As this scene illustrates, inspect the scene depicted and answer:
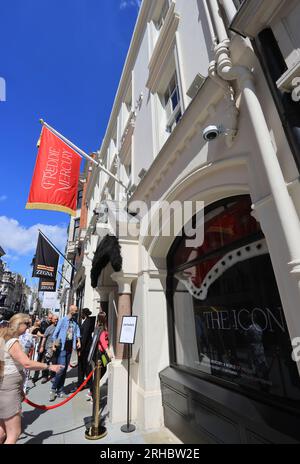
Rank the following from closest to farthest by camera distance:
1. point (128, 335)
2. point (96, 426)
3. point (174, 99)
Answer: point (96, 426)
point (128, 335)
point (174, 99)

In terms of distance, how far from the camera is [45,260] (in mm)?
13820

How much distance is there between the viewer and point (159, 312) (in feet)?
15.2

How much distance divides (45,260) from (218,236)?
1265cm

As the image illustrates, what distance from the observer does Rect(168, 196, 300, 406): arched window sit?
251cm

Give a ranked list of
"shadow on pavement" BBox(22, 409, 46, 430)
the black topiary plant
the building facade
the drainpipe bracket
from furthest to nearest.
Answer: the black topiary plant < "shadow on pavement" BBox(22, 409, 46, 430) < the building facade < the drainpipe bracket

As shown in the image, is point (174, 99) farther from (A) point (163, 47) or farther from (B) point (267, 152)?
(B) point (267, 152)

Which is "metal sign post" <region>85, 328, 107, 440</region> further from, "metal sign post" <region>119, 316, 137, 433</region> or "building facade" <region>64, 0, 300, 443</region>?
"building facade" <region>64, 0, 300, 443</region>

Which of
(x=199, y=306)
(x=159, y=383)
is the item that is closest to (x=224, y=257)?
(x=199, y=306)

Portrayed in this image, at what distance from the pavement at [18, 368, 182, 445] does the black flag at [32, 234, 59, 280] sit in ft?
28.4

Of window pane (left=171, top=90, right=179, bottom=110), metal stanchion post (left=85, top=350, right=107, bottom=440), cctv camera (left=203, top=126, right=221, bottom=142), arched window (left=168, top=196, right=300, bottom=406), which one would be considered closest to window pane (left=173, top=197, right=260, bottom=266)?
arched window (left=168, top=196, right=300, bottom=406)

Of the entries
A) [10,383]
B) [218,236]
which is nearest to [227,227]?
[218,236]

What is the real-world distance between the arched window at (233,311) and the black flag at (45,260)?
36.6 ft
